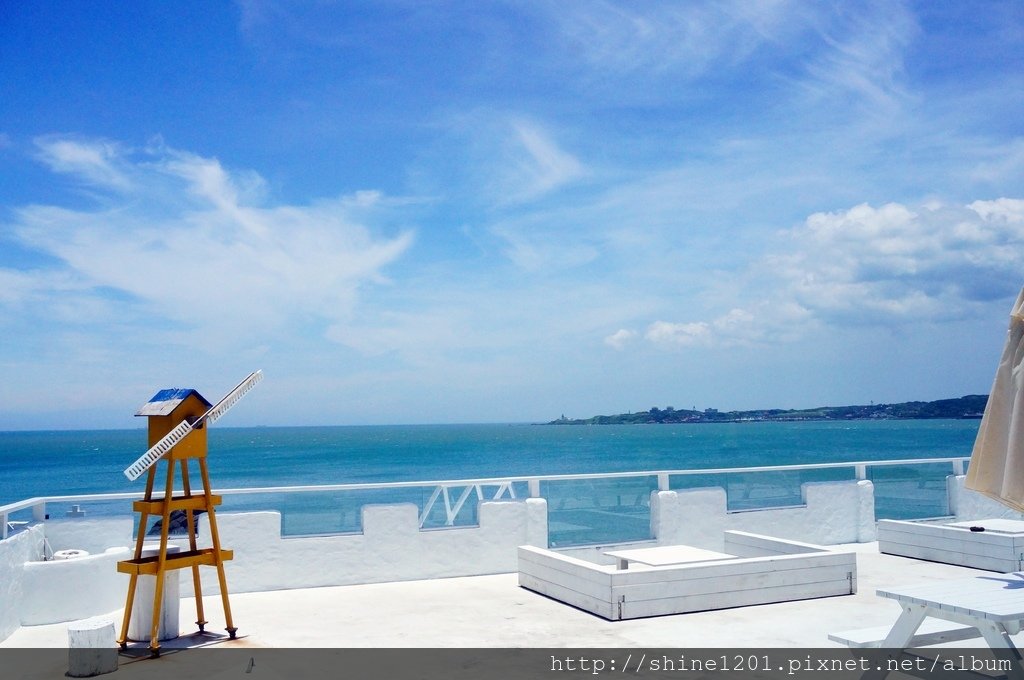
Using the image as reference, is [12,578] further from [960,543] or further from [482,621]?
[960,543]

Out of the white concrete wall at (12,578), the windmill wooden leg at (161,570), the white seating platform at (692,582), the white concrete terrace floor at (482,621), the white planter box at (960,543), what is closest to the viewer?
the windmill wooden leg at (161,570)

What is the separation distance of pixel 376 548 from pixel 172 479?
3.01 m

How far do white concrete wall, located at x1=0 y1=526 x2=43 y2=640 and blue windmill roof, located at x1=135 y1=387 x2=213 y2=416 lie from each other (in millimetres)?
1387

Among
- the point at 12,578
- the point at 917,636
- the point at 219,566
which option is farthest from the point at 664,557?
the point at 12,578

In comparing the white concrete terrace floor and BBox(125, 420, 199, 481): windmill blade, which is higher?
BBox(125, 420, 199, 481): windmill blade

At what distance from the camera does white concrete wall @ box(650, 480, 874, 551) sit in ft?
31.8

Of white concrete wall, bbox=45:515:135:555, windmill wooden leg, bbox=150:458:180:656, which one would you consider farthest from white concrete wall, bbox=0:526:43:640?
windmill wooden leg, bbox=150:458:180:656

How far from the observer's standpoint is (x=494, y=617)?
712cm

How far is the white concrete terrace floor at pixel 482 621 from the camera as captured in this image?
629 centimetres

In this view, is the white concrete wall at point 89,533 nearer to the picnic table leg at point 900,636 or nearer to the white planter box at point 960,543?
the picnic table leg at point 900,636

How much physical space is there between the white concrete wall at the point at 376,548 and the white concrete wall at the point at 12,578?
147 centimetres

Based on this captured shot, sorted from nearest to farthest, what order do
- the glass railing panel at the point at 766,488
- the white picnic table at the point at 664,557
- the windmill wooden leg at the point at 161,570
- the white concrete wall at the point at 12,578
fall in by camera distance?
1. the windmill wooden leg at the point at 161,570
2. the white concrete wall at the point at 12,578
3. the white picnic table at the point at 664,557
4. the glass railing panel at the point at 766,488

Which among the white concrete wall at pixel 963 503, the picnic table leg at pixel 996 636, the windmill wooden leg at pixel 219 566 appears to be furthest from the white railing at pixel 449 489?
the picnic table leg at pixel 996 636

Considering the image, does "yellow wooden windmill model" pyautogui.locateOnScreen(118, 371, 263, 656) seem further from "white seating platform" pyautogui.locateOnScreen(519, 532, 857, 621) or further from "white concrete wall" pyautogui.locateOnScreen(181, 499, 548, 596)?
"white seating platform" pyautogui.locateOnScreen(519, 532, 857, 621)
